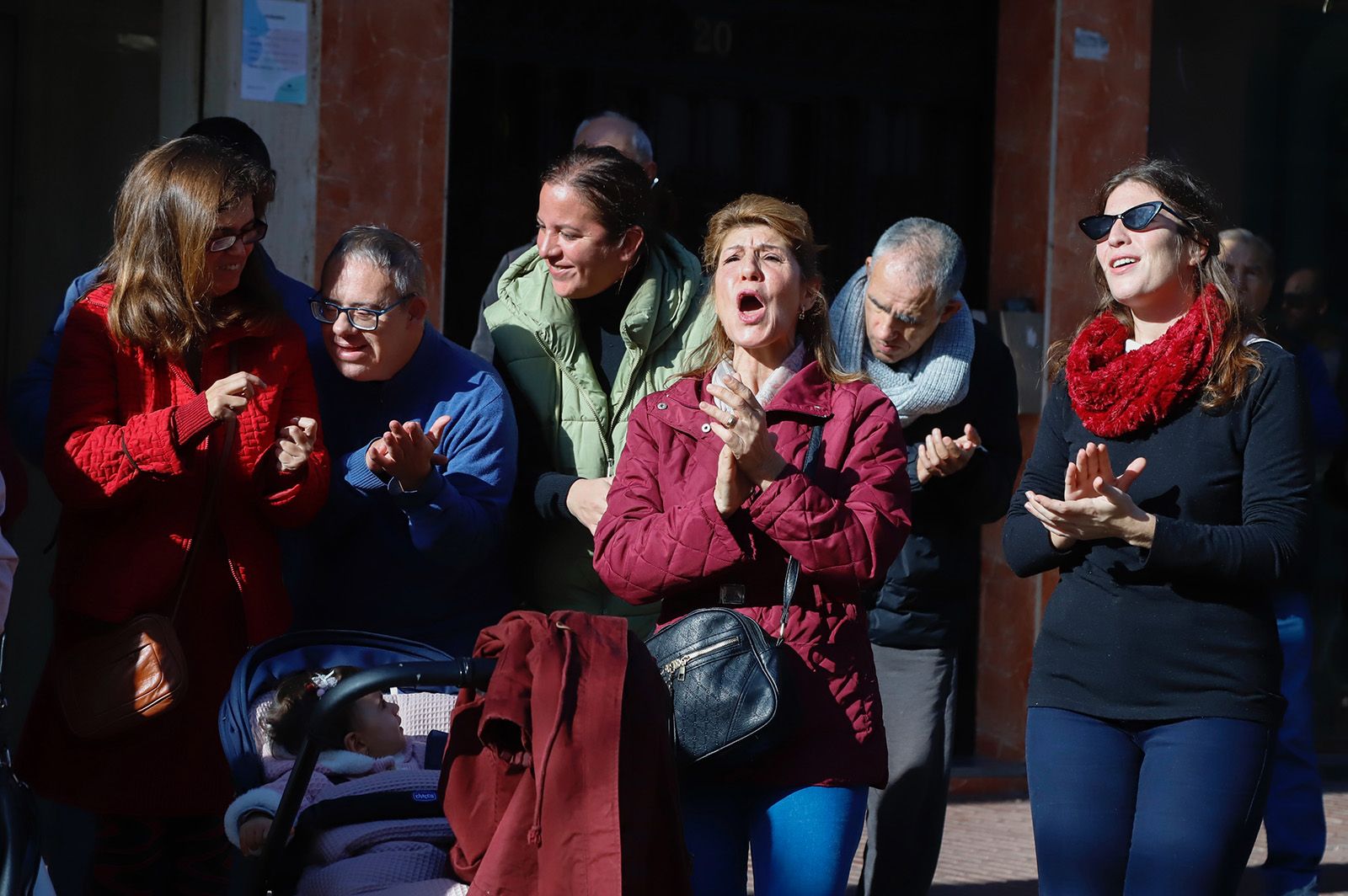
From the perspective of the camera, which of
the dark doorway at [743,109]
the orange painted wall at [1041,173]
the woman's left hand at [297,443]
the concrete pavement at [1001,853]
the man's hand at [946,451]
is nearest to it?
the woman's left hand at [297,443]

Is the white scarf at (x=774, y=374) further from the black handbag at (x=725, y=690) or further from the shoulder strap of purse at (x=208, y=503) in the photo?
the shoulder strap of purse at (x=208, y=503)

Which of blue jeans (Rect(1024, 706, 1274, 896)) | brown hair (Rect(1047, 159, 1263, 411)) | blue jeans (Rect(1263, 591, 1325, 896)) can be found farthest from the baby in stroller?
blue jeans (Rect(1263, 591, 1325, 896))

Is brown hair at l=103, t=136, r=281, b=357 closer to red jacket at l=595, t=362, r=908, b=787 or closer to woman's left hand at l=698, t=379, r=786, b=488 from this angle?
red jacket at l=595, t=362, r=908, b=787

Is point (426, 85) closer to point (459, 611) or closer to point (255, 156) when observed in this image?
point (255, 156)

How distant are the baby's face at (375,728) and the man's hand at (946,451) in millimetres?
1560

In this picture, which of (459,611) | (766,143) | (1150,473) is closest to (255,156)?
(459,611)

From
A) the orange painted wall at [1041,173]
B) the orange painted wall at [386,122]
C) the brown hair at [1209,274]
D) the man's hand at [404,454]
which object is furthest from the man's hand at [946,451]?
the orange painted wall at [1041,173]

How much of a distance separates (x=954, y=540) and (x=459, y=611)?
1.44m

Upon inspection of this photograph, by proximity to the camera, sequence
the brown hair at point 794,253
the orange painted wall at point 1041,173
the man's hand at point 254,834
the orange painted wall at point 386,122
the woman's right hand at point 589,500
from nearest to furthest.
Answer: the man's hand at point 254,834 → the brown hair at point 794,253 → the woman's right hand at point 589,500 → the orange painted wall at point 386,122 → the orange painted wall at point 1041,173

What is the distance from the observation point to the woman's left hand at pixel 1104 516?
3.45 meters

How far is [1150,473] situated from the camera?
365 cm

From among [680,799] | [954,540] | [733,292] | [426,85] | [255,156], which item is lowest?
[680,799]

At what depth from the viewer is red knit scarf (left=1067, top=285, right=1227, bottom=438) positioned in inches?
Answer: 141

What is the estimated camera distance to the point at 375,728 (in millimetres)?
3539
